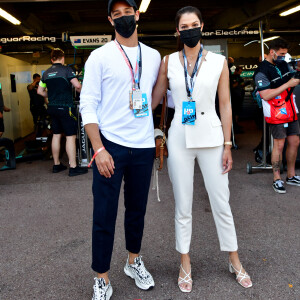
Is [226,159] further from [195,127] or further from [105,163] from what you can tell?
[105,163]

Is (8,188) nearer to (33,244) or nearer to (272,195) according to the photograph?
(33,244)

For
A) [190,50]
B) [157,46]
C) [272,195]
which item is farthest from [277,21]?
[190,50]

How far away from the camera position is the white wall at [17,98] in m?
9.34

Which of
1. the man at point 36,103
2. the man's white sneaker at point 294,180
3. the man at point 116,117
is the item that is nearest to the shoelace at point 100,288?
the man at point 116,117

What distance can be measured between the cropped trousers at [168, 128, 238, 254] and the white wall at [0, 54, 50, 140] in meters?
7.62

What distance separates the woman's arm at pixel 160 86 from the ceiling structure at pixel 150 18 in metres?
7.04

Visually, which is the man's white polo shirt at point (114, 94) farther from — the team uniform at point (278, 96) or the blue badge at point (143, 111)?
the team uniform at point (278, 96)

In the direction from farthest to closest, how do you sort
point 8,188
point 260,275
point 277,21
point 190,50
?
1. point 277,21
2. point 8,188
3. point 260,275
4. point 190,50

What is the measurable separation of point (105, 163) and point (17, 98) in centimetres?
914

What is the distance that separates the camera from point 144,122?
222 cm

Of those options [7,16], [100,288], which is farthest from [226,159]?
[7,16]

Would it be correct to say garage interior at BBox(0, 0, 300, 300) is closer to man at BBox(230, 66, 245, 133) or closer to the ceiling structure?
man at BBox(230, 66, 245, 133)

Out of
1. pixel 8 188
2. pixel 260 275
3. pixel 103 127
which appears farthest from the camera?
pixel 8 188

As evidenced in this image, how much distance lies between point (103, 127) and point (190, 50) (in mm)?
755
